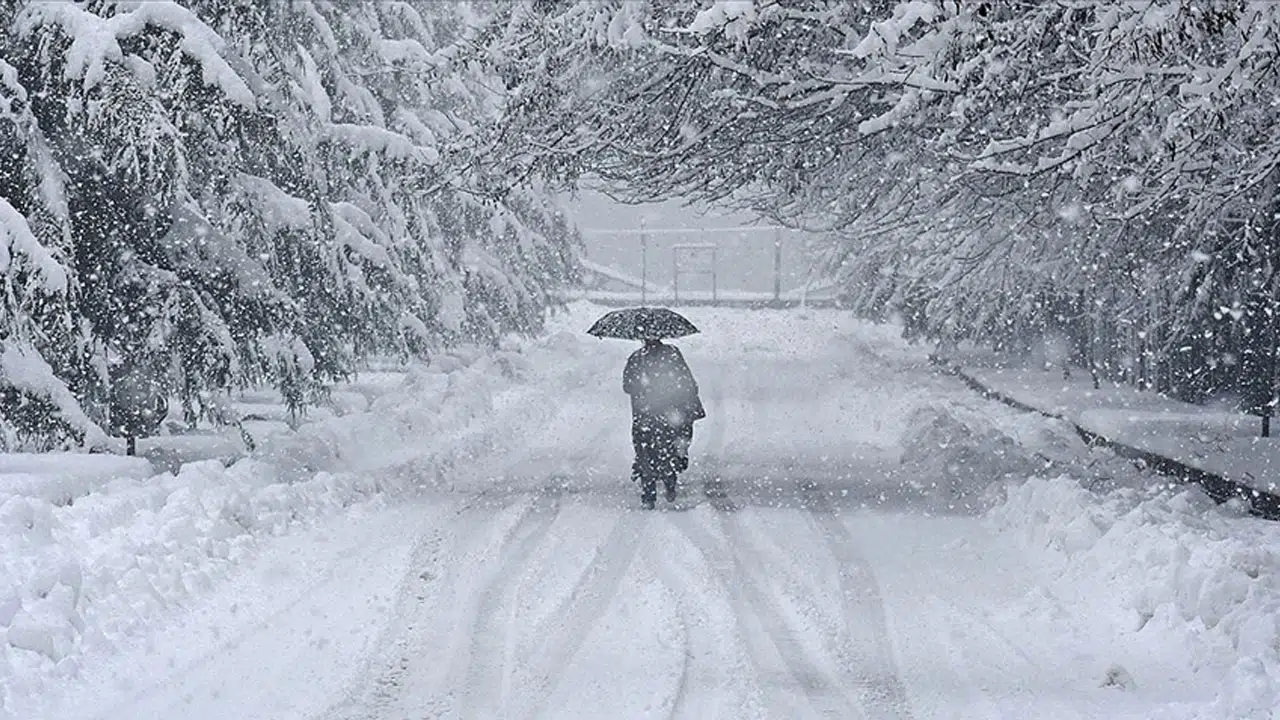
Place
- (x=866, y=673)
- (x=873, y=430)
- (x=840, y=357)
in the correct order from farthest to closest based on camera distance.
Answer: (x=840, y=357), (x=873, y=430), (x=866, y=673)

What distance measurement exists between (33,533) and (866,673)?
5.37 m

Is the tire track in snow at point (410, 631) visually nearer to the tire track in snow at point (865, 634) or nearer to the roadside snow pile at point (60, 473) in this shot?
the tire track in snow at point (865, 634)

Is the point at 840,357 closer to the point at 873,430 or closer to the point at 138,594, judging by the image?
the point at 873,430

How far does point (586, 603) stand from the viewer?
8.72m

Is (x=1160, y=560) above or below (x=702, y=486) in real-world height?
above

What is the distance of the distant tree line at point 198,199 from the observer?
36.5ft

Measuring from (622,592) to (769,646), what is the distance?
1681mm

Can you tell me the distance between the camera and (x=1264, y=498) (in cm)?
1255

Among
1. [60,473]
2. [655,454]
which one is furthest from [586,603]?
[60,473]

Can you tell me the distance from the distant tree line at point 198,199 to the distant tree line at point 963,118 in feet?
4.29

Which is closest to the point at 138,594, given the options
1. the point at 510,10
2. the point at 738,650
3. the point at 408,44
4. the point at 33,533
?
the point at 33,533

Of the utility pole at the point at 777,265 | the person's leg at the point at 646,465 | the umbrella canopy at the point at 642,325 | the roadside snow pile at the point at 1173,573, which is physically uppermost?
the umbrella canopy at the point at 642,325

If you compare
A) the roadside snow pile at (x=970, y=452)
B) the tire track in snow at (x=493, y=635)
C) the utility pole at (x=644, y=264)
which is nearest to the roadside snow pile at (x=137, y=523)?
the tire track in snow at (x=493, y=635)

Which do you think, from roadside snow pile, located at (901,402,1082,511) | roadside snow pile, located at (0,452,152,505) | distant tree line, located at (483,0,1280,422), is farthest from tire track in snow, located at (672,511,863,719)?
roadside snow pile, located at (0,452,152,505)
